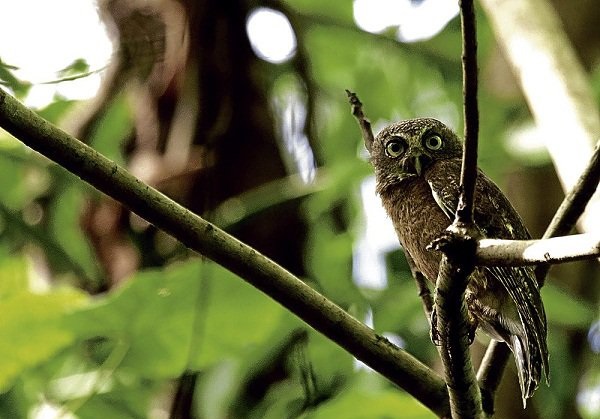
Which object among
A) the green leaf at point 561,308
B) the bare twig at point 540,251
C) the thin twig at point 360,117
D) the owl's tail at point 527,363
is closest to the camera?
the bare twig at point 540,251

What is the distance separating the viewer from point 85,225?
3.47 m

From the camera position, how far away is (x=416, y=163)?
8.72 ft

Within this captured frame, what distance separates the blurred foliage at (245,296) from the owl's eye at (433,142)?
406 millimetres

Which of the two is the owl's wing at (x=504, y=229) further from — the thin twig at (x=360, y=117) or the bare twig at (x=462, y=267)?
the bare twig at (x=462, y=267)

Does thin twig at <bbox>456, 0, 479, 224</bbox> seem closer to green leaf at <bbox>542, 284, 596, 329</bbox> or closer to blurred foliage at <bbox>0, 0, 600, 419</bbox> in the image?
blurred foliage at <bbox>0, 0, 600, 419</bbox>

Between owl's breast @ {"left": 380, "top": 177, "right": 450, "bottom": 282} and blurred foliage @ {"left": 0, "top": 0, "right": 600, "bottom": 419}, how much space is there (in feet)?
1.26

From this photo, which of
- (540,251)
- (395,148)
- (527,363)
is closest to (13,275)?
(395,148)

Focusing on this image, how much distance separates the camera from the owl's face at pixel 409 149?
2.69 meters

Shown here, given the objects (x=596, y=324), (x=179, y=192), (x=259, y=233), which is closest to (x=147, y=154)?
(x=179, y=192)

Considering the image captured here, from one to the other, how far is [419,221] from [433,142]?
0.50 m

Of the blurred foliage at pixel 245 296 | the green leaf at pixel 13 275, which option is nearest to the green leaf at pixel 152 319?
the blurred foliage at pixel 245 296

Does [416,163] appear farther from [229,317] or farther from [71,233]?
[71,233]

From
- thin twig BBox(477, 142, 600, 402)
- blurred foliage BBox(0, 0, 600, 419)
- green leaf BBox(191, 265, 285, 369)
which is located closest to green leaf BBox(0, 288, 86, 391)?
blurred foliage BBox(0, 0, 600, 419)

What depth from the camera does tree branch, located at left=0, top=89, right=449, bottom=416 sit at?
4.44 ft
